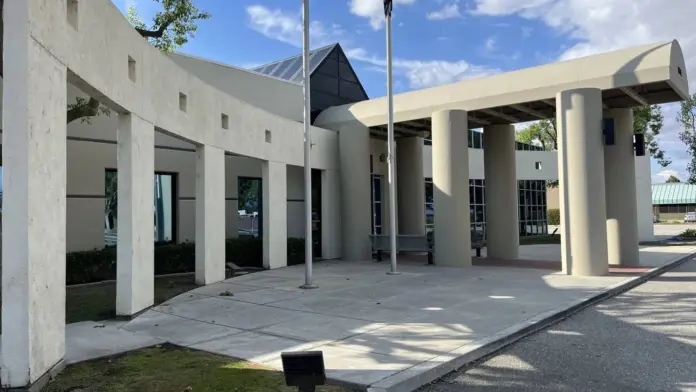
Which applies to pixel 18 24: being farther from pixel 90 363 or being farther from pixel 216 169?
pixel 216 169

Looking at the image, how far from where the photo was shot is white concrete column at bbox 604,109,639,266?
14.5 metres

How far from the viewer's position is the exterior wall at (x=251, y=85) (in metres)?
16.1

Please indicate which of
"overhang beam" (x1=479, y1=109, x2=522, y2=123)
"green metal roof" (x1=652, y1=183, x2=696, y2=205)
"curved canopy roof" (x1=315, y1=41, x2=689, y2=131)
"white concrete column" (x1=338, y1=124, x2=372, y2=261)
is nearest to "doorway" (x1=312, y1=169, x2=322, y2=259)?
"white concrete column" (x1=338, y1=124, x2=372, y2=261)

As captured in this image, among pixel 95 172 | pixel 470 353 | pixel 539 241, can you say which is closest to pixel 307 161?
pixel 95 172

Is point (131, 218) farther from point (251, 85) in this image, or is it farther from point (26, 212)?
point (251, 85)

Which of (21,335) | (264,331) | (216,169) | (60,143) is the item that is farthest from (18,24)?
(216,169)

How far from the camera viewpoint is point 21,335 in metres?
4.65

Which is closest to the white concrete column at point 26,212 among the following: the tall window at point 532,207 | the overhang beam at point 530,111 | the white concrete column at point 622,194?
the overhang beam at point 530,111

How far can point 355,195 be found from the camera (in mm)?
17875

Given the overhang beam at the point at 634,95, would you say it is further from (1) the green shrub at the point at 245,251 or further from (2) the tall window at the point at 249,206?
(2) the tall window at the point at 249,206

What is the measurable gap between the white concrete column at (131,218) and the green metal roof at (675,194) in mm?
84262

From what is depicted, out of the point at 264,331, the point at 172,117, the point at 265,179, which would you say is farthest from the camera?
the point at 265,179

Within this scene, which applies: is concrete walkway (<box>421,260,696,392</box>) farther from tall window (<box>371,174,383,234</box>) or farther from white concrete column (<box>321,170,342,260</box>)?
tall window (<box>371,174,383,234</box>)

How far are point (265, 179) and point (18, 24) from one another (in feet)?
34.0
